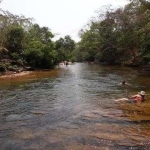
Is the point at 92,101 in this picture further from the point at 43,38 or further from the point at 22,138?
the point at 43,38

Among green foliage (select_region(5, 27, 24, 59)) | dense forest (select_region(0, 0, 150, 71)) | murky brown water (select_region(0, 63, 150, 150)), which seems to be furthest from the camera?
green foliage (select_region(5, 27, 24, 59))

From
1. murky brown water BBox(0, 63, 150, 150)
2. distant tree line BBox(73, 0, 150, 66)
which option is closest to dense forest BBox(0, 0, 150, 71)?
distant tree line BBox(73, 0, 150, 66)

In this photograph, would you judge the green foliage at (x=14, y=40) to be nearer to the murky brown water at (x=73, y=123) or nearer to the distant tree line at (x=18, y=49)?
the distant tree line at (x=18, y=49)

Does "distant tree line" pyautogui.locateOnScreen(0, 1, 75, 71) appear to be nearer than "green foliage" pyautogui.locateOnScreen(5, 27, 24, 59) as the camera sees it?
Yes

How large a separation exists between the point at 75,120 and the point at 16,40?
3499 centimetres

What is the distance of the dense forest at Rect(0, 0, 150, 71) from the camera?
A: 4141cm

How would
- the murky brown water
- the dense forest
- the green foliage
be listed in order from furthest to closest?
the green foliage → the dense forest → the murky brown water

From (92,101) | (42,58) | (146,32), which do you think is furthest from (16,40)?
(92,101)

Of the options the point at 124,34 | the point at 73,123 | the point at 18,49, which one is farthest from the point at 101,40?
the point at 73,123

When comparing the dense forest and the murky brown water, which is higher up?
the dense forest

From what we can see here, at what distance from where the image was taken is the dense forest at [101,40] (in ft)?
136

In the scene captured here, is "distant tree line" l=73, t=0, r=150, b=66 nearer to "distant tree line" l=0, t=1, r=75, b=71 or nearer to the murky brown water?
"distant tree line" l=0, t=1, r=75, b=71

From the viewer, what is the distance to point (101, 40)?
70188 millimetres

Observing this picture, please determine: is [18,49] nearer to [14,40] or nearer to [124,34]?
[14,40]
